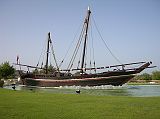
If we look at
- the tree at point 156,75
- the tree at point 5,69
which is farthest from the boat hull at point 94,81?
the tree at point 156,75

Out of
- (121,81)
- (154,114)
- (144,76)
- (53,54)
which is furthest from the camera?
(144,76)

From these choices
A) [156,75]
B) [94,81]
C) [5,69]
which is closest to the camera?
[94,81]

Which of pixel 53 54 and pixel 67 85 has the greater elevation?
pixel 53 54

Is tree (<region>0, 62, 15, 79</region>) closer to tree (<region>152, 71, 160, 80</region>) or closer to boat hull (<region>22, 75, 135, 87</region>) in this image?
boat hull (<region>22, 75, 135, 87</region>)

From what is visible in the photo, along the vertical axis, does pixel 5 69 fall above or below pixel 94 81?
above

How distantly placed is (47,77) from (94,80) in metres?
12.8

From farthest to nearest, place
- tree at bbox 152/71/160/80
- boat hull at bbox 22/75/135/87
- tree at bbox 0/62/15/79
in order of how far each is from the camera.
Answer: tree at bbox 152/71/160/80 < tree at bbox 0/62/15/79 < boat hull at bbox 22/75/135/87

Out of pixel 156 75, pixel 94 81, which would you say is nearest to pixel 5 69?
pixel 94 81

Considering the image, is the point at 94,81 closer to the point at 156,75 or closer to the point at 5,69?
the point at 5,69

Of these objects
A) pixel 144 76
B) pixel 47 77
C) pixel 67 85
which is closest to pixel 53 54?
pixel 47 77

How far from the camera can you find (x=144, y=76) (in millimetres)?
129375

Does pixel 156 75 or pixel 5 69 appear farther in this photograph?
pixel 156 75

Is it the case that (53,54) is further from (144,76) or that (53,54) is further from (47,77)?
(144,76)

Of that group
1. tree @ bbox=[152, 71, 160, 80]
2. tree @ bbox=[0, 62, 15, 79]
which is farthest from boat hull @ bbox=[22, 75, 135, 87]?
tree @ bbox=[152, 71, 160, 80]
